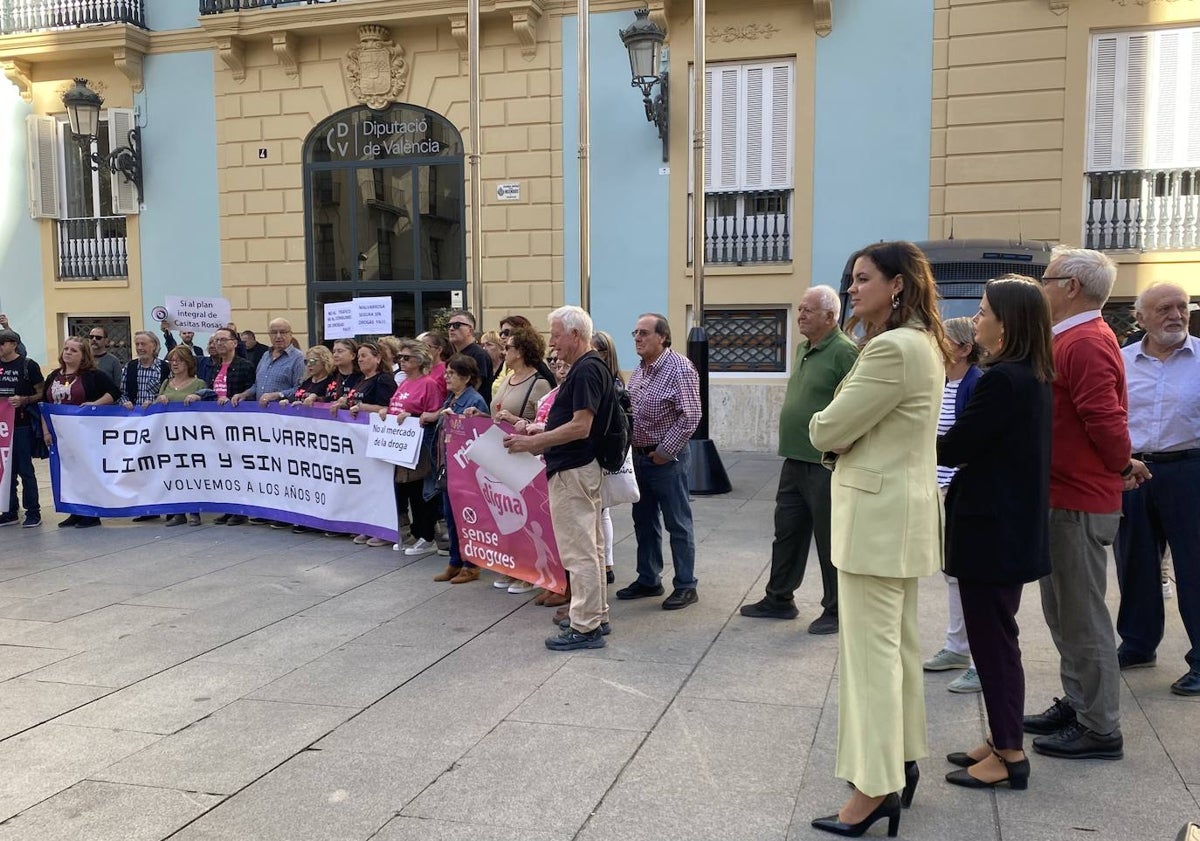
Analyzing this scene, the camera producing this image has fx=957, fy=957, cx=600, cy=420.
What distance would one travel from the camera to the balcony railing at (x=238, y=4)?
15.5 metres

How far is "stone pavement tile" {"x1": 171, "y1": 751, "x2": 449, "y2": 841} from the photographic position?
3.34 meters

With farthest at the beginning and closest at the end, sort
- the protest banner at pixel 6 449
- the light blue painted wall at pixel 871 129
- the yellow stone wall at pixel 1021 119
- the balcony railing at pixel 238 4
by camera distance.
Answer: the balcony railing at pixel 238 4 < the light blue painted wall at pixel 871 129 < the yellow stone wall at pixel 1021 119 < the protest banner at pixel 6 449

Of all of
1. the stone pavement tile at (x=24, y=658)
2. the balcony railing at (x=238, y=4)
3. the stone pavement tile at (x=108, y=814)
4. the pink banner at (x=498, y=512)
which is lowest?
the stone pavement tile at (x=24, y=658)


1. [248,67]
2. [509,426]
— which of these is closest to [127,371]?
[509,426]

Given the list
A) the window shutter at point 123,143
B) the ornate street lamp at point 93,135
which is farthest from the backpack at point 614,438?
the window shutter at point 123,143

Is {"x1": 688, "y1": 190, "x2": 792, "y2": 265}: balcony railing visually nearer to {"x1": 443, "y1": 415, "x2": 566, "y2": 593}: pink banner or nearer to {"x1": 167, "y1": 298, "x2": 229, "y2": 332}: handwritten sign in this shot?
{"x1": 167, "y1": 298, "x2": 229, "y2": 332}: handwritten sign

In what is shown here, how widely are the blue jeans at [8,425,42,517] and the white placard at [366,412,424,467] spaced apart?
3785mm

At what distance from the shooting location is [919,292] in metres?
3.25

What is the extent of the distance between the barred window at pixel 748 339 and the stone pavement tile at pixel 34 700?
34.0ft

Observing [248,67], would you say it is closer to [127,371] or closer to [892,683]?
[127,371]

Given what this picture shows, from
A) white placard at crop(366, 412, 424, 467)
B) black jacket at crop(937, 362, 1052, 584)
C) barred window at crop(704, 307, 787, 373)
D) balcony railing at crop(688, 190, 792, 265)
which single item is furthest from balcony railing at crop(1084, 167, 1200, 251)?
black jacket at crop(937, 362, 1052, 584)

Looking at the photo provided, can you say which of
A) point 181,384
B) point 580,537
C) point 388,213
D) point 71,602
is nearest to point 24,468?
point 181,384

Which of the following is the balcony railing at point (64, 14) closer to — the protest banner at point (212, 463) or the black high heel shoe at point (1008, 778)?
the protest banner at point (212, 463)

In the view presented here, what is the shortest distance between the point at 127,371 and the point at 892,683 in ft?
29.0
